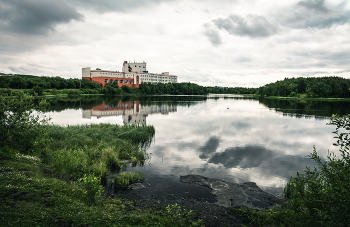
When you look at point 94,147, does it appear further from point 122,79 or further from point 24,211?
point 122,79

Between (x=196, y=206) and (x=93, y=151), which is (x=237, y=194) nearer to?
(x=196, y=206)

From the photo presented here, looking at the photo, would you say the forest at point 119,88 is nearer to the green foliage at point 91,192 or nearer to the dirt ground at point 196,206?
the dirt ground at point 196,206

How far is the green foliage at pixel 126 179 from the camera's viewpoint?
45.4 ft

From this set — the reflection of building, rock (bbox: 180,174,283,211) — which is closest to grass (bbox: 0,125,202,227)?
rock (bbox: 180,174,283,211)

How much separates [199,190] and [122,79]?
156 meters

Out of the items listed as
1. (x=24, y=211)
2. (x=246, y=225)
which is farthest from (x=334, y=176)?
(x=24, y=211)

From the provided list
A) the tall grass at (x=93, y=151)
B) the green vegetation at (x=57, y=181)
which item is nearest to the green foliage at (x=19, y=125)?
the green vegetation at (x=57, y=181)

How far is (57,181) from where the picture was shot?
Answer: 11609 mm

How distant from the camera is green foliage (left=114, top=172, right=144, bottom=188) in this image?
545 inches

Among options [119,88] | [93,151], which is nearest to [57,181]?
[93,151]

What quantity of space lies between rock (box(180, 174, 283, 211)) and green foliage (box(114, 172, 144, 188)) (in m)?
2.85

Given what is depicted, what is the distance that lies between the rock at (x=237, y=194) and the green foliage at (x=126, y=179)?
2.85m

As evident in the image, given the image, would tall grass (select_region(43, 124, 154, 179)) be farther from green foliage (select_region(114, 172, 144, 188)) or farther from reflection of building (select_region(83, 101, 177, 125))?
reflection of building (select_region(83, 101, 177, 125))

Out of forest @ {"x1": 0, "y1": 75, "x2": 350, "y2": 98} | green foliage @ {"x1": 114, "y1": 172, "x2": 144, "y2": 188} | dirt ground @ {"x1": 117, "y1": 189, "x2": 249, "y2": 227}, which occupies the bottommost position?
dirt ground @ {"x1": 117, "y1": 189, "x2": 249, "y2": 227}
